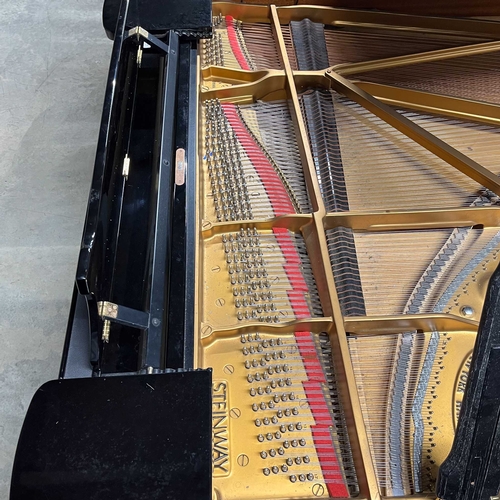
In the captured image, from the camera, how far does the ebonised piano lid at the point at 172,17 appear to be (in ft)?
7.55

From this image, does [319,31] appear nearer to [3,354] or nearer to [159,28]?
[159,28]

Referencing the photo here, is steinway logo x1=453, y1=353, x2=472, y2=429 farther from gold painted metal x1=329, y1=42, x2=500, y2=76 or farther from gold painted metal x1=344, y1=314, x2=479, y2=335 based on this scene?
gold painted metal x1=329, y1=42, x2=500, y2=76

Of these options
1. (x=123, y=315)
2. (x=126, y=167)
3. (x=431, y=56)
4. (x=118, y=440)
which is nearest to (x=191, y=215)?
(x=126, y=167)

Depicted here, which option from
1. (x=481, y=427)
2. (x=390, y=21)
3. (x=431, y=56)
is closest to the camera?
(x=481, y=427)

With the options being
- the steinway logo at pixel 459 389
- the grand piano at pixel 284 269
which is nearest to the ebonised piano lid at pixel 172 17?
the grand piano at pixel 284 269

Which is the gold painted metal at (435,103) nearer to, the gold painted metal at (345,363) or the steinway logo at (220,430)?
the gold painted metal at (345,363)

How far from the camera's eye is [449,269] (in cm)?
196

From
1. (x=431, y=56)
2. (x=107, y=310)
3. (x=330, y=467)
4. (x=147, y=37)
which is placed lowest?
(x=330, y=467)

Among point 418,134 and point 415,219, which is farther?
point 418,134

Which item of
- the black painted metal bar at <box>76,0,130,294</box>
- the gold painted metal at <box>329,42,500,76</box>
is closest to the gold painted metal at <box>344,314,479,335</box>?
the black painted metal bar at <box>76,0,130,294</box>

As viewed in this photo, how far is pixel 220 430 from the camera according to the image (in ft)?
5.01

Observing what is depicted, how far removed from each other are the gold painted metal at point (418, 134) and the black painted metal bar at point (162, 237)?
29.1 inches

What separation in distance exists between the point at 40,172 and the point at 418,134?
2.57 meters

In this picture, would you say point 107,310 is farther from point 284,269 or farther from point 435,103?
point 435,103
